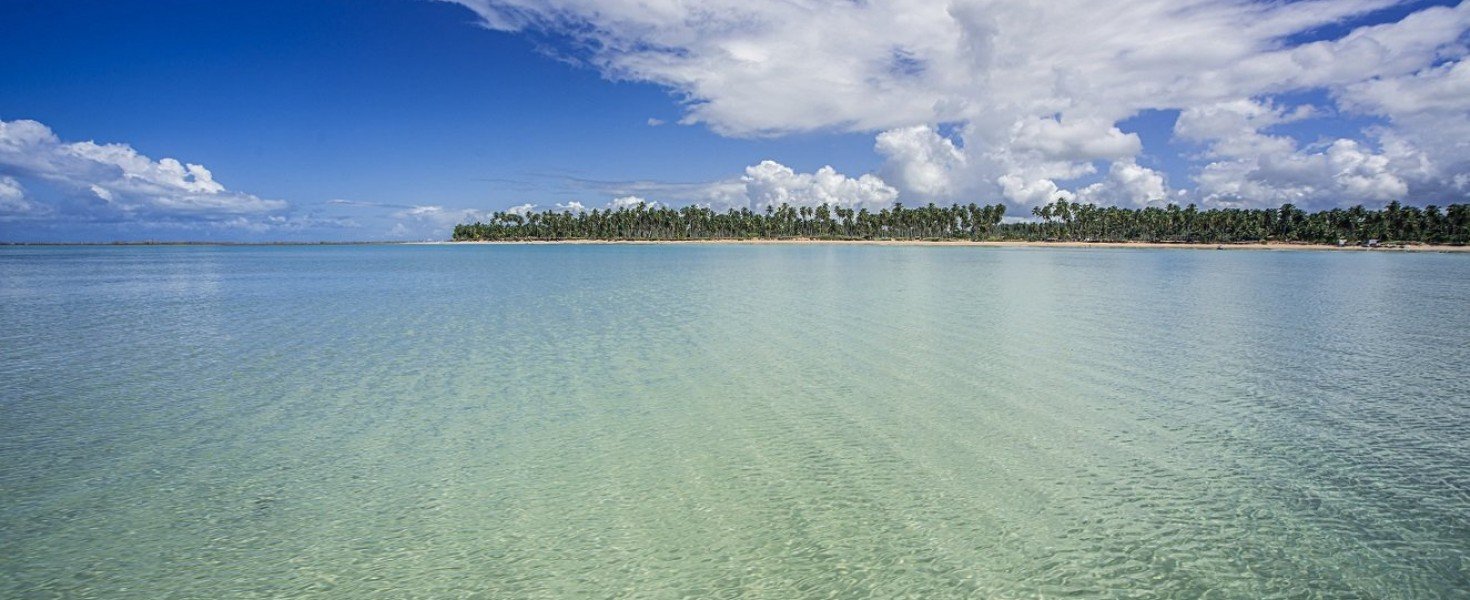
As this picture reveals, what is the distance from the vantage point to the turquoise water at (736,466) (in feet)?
A: 22.6

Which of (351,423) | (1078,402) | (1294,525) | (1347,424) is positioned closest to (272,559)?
(351,423)

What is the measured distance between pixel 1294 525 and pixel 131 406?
744 inches

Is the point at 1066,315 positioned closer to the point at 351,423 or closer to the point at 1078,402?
the point at 1078,402

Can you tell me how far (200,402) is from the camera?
13414mm

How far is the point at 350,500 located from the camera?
340 inches

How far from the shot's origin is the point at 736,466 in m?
9.85

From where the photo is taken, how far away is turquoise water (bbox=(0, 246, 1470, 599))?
22.6 ft

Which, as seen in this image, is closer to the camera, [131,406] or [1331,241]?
[131,406]

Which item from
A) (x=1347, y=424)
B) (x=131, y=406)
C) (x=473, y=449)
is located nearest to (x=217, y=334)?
(x=131, y=406)

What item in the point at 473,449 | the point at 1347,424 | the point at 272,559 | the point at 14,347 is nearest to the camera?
the point at 272,559

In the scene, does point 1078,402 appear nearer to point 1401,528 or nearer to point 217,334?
point 1401,528

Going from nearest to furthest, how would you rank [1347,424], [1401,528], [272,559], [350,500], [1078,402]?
[272,559] < [1401,528] < [350,500] < [1347,424] < [1078,402]

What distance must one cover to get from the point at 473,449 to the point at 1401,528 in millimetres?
12085

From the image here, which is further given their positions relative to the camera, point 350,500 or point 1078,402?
point 1078,402
